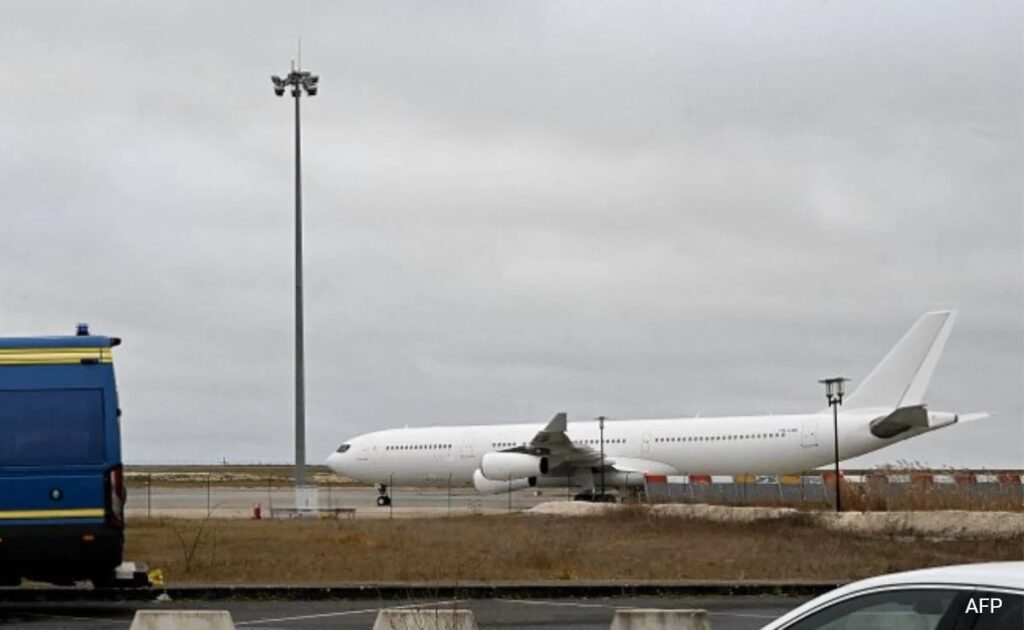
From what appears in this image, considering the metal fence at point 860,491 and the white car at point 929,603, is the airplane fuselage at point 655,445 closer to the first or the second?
the metal fence at point 860,491

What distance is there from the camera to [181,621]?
29.5 ft

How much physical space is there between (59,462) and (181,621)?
5.46m

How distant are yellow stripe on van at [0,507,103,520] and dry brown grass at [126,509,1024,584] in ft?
13.6

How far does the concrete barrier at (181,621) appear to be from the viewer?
899 cm

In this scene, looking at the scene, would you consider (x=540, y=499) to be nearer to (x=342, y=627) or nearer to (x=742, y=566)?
(x=742, y=566)

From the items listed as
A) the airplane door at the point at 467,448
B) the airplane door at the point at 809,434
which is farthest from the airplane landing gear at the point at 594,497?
the airplane door at the point at 809,434

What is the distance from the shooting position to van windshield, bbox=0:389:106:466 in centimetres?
1398

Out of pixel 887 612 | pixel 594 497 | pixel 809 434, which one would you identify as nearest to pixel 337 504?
pixel 594 497

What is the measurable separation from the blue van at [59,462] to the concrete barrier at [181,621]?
16.8ft

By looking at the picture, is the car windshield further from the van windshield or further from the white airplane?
the white airplane

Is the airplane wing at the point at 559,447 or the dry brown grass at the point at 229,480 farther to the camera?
the dry brown grass at the point at 229,480

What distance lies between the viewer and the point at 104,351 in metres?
14.3

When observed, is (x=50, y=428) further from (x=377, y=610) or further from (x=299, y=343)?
(x=299, y=343)

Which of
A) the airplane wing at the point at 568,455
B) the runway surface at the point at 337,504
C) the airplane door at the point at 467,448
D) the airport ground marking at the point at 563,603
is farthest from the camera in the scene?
the airplane door at the point at 467,448
